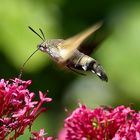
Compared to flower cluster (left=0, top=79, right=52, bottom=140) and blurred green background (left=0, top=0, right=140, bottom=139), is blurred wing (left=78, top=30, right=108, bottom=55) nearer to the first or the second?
flower cluster (left=0, top=79, right=52, bottom=140)

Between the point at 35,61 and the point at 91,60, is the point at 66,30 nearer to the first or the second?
the point at 35,61

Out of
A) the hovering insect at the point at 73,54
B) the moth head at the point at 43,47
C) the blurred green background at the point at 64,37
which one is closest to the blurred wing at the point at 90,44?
the hovering insect at the point at 73,54

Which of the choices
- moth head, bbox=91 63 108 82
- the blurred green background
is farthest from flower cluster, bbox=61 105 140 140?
the blurred green background

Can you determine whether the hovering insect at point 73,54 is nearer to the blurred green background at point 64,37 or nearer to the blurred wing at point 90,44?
the blurred wing at point 90,44

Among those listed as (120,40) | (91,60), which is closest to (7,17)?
(120,40)

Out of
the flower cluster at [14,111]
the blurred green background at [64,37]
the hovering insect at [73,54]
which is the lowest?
the flower cluster at [14,111]

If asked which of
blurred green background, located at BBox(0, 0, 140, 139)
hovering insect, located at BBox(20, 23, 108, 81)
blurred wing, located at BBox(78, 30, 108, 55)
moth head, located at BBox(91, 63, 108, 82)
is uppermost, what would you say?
blurred green background, located at BBox(0, 0, 140, 139)

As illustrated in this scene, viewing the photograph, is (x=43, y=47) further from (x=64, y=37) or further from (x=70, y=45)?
(x=64, y=37)
